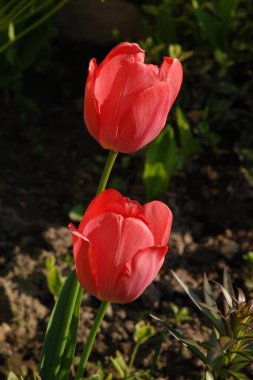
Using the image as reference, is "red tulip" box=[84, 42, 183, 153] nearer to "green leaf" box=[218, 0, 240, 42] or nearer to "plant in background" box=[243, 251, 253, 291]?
"plant in background" box=[243, 251, 253, 291]

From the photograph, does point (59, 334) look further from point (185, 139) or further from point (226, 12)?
point (226, 12)

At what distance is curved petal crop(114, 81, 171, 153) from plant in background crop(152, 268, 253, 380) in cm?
24

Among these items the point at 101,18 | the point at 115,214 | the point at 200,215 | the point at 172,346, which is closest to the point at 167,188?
the point at 200,215

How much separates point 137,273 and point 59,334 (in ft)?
1.28

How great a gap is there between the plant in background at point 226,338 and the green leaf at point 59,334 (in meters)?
0.18

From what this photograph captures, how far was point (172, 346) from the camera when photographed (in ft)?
6.94

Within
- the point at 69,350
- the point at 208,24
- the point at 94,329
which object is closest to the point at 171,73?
the point at 94,329

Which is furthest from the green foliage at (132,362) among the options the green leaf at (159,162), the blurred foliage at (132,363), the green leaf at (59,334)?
the green leaf at (159,162)

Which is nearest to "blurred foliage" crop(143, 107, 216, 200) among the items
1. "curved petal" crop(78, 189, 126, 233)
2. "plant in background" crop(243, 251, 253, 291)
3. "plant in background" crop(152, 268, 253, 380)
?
"plant in background" crop(243, 251, 253, 291)

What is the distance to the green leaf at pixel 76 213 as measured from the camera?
2441 mm

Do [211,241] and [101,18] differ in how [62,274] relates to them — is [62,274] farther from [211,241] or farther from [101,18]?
[101,18]

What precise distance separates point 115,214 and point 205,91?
1797mm

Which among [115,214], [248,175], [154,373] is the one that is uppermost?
[115,214]

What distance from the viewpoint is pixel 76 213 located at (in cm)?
246
